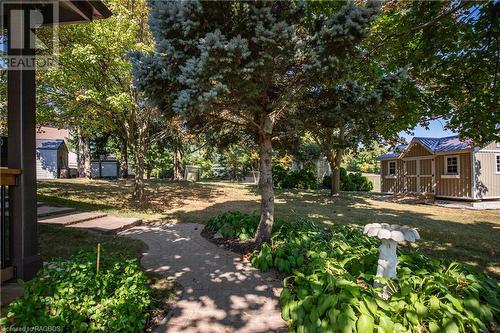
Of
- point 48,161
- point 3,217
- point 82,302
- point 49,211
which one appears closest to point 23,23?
point 3,217

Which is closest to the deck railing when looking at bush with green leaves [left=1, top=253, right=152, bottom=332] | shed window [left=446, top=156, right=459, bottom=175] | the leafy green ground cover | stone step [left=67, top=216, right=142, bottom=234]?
bush with green leaves [left=1, top=253, right=152, bottom=332]

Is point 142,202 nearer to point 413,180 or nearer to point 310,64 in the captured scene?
point 310,64

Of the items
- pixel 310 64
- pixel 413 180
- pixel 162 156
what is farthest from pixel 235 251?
pixel 162 156

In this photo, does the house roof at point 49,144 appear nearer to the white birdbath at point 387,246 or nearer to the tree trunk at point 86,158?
the tree trunk at point 86,158

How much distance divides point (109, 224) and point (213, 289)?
446cm

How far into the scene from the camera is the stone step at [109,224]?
21.4 ft

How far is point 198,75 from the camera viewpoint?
3928mm

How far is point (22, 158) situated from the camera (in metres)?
3.37

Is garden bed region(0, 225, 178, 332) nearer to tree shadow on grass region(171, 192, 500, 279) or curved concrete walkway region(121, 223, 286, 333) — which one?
curved concrete walkway region(121, 223, 286, 333)

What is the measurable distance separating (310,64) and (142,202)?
906cm

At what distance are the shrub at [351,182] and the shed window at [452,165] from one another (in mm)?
7604

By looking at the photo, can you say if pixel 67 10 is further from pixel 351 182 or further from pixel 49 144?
pixel 49 144

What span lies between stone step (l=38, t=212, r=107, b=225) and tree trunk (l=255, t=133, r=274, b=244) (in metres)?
4.65

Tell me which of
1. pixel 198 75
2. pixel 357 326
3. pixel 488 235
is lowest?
pixel 488 235
